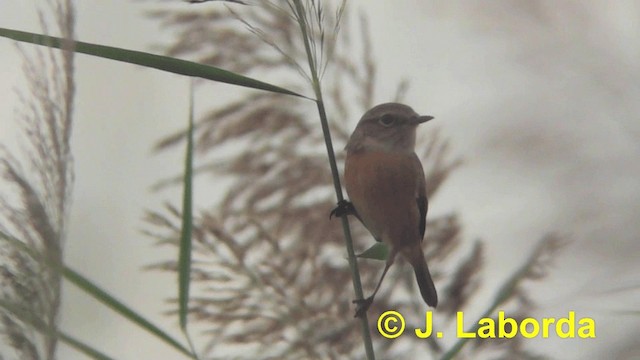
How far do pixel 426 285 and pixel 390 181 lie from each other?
37 cm

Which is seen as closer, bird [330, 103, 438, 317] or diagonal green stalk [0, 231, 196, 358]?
diagonal green stalk [0, 231, 196, 358]

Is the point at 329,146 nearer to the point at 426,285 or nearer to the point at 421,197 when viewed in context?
the point at 426,285

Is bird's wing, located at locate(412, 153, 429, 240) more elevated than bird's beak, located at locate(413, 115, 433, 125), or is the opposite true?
bird's beak, located at locate(413, 115, 433, 125)

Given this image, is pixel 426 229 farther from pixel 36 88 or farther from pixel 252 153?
pixel 36 88

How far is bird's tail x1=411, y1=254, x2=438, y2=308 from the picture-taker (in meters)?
1.78

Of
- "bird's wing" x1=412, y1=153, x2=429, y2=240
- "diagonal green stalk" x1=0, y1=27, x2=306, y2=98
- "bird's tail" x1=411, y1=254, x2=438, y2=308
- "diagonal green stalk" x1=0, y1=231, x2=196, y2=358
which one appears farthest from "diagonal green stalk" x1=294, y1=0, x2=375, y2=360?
"bird's wing" x1=412, y1=153, x2=429, y2=240

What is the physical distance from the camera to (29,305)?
729mm

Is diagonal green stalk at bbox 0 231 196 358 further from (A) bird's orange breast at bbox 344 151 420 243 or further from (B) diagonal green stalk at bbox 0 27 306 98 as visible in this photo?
(A) bird's orange breast at bbox 344 151 420 243

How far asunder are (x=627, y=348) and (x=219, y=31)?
101 cm

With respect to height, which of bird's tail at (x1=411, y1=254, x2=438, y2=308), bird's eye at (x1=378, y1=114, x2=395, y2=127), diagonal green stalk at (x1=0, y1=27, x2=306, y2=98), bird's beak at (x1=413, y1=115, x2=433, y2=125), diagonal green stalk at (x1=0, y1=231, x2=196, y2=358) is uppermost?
bird's eye at (x1=378, y1=114, x2=395, y2=127)

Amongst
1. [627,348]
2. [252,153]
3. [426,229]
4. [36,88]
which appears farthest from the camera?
[426,229]

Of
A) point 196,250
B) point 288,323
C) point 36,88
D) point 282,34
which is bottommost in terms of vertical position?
point 36,88

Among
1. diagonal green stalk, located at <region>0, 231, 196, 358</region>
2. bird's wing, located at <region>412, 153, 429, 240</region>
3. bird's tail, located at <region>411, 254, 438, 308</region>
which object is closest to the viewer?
diagonal green stalk, located at <region>0, 231, 196, 358</region>

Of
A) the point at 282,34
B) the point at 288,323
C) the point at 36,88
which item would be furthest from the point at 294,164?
the point at 36,88
